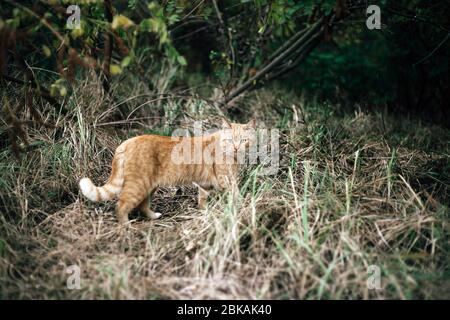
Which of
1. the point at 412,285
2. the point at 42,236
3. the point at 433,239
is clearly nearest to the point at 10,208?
the point at 42,236

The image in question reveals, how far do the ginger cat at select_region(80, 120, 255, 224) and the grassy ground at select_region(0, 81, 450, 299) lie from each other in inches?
9.5

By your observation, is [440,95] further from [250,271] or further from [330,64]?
[250,271]

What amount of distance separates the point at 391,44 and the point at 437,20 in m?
1.53

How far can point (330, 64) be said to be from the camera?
7953mm

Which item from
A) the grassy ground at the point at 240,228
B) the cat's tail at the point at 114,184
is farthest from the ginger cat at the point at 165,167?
the grassy ground at the point at 240,228

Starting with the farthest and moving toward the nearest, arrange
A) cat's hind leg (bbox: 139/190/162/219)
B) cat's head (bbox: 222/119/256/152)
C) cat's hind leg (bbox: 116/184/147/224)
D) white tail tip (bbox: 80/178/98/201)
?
cat's head (bbox: 222/119/256/152)
cat's hind leg (bbox: 139/190/162/219)
cat's hind leg (bbox: 116/184/147/224)
white tail tip (bbox: 80/178/98/201)

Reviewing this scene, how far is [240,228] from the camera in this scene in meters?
3.33

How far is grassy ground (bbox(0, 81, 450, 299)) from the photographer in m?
2.83

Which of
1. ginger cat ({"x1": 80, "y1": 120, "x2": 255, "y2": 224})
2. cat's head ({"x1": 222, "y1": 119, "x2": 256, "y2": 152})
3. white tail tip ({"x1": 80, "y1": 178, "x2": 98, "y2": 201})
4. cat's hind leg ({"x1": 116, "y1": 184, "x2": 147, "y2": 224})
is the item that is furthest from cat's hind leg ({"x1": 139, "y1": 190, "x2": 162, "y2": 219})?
cat's head ({"x1": 222, "y1": 119, "x2": 256, "y2": 152})

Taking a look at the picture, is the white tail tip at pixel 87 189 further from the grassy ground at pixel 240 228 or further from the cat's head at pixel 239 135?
the cat's head at pixel 239 135

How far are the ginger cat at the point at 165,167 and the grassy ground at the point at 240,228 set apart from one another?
0.79ft

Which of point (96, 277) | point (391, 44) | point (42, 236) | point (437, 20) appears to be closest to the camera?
point (96, 277)

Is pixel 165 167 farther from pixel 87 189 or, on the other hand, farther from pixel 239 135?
pixel 239 135

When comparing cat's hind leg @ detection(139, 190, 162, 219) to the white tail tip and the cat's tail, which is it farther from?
the white tail tip
